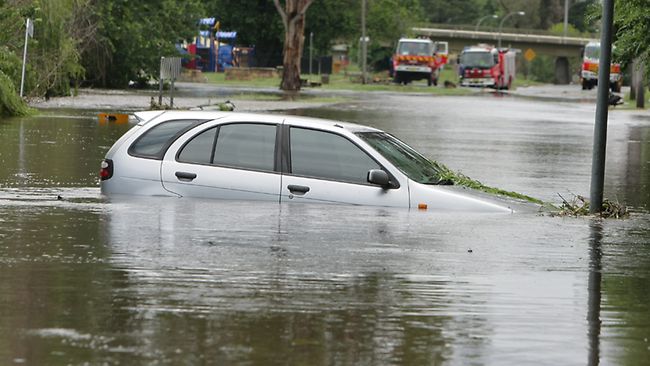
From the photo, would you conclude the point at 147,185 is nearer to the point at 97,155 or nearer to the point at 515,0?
the point at 97,155

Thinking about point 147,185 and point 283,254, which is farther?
point 147,185

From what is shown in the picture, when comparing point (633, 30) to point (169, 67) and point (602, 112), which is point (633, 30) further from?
point (169, 67)

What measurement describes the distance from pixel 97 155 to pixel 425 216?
36.4ft

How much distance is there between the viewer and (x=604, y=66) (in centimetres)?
1548

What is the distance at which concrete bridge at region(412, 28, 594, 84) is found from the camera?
140m

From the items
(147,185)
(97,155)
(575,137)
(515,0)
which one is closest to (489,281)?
(147,185)

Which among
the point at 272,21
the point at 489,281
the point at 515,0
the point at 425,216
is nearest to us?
the point at 489,281

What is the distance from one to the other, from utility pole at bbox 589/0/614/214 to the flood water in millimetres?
440

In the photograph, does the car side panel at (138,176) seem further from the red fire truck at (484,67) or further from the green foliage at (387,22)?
the green foliage at (387,22)

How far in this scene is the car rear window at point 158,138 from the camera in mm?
14125

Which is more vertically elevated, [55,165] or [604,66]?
[604,66]

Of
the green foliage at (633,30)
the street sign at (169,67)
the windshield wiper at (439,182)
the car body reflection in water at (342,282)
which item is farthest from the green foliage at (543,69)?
the car body reflection in water at (342,282)

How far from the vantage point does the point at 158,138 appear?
46.6 feet

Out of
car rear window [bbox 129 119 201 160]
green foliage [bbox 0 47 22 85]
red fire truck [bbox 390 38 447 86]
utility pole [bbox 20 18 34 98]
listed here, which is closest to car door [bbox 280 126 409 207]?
car rear window [bbox 129 119 201 160]
